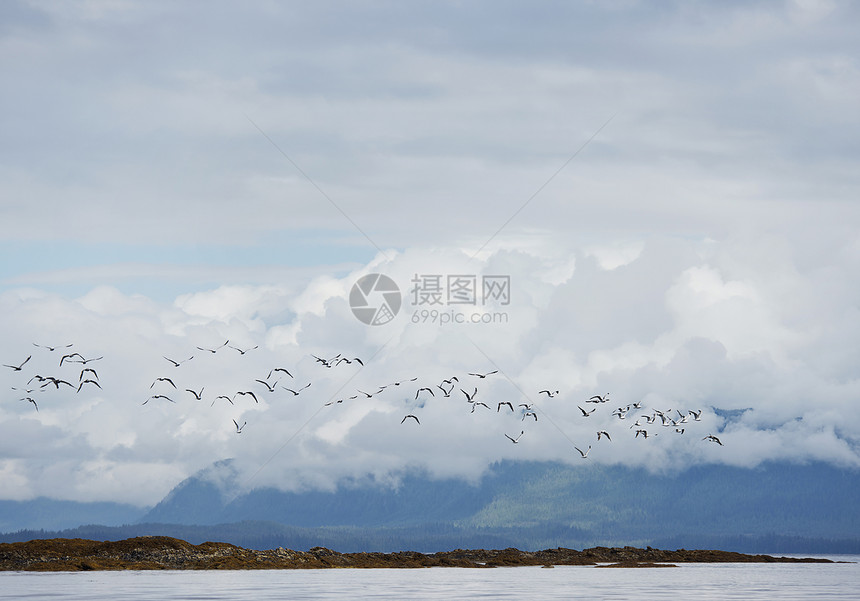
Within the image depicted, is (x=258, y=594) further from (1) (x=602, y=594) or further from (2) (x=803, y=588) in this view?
(2) (x=803, y=588)

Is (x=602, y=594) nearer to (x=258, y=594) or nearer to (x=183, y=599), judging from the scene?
(x=258, y=594)

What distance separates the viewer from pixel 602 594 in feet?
284

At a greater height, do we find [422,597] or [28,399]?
[28,399]

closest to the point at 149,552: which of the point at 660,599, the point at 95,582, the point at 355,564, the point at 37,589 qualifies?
the point at 355,564

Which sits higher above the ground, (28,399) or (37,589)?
(28,399)

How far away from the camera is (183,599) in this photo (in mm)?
74500

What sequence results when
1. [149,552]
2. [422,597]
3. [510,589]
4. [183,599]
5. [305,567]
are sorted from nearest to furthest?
[183,599]
[422,597]
[510,589]
[149,552]
[305,567]

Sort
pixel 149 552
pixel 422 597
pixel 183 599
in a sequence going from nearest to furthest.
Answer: pixel 183 599
pixel 422 597
pixel 149 552

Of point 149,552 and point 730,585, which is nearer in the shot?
point 730,585

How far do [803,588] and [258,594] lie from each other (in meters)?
57.5

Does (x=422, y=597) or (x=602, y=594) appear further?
(x=602, y=594)

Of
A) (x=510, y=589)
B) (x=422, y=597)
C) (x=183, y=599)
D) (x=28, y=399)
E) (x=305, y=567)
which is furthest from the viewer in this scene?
(x=305, y=567)

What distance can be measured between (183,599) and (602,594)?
122 ft

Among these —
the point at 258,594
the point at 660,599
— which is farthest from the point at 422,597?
the point at 660,599
